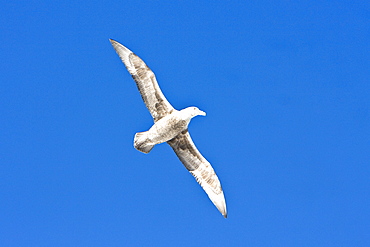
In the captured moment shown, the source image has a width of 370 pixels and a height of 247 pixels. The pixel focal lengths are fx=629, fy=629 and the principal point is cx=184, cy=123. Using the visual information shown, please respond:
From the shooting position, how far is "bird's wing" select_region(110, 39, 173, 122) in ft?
87.4

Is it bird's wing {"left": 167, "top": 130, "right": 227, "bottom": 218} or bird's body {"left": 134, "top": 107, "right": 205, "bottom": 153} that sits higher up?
bird's body {"left": 134, "top": 107, "right": 205, "bottom": 153}

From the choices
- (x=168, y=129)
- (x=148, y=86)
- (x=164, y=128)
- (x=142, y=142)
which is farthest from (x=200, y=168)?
(x=148, y=86)

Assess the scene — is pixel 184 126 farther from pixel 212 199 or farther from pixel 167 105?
pixel 212 199

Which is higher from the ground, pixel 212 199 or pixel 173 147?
pixel 173 147

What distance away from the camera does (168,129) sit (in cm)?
2631

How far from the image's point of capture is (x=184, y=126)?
26547 millimetres

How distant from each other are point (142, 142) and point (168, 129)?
121cm

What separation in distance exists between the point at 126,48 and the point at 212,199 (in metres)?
7.52

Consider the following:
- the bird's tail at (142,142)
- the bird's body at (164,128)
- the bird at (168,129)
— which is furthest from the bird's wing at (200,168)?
the bird's tail at (142,142)

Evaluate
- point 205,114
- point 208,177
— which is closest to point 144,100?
point 205,114

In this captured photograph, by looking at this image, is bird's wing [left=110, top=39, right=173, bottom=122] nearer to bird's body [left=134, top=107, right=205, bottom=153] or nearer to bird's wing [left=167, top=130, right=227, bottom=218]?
bird's body [left=134, top=107, right=205, bottom=153]

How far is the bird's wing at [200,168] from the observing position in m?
27.5

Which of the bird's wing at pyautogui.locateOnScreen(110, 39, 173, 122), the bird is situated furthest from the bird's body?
the bird's wing at pyautogui.locateOnScreen(110, 39, 173, 122)

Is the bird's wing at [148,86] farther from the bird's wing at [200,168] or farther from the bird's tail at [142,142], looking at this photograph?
the bird's wing at [200,168]
